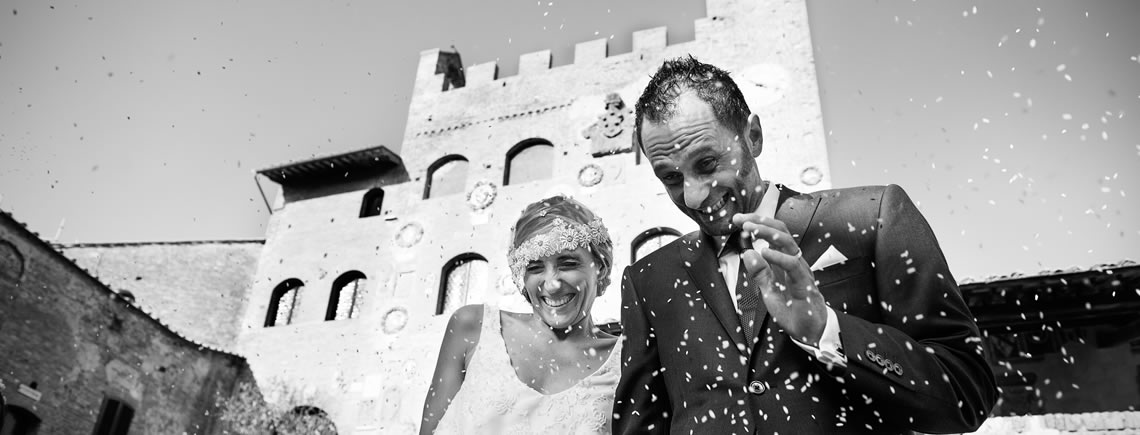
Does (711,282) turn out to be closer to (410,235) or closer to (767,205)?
(767,205)

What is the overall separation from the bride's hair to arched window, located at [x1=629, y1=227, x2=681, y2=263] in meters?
10.3

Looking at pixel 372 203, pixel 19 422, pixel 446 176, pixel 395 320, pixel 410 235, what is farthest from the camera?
pixel 372 203

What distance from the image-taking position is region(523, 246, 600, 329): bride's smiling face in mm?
3178

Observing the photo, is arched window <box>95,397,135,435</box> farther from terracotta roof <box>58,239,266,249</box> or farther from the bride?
the bride

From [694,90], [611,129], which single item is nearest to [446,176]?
[611,129]

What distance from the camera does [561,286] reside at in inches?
125

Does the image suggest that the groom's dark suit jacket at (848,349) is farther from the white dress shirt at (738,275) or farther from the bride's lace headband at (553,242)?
the bride's lace headband at (553,242)

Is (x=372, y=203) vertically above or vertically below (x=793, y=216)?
above

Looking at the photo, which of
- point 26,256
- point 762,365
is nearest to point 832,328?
point 762,365

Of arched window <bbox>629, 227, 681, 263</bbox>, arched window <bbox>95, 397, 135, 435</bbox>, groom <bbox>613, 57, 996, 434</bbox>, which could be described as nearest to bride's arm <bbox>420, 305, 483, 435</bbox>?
groom <bbox>613, 57, 996, 434</bbox>

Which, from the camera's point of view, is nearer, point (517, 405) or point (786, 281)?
point (786, 281)

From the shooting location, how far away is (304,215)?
18172mm

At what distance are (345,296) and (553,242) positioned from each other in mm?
14451

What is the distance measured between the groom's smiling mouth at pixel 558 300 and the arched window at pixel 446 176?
13.5 metres
